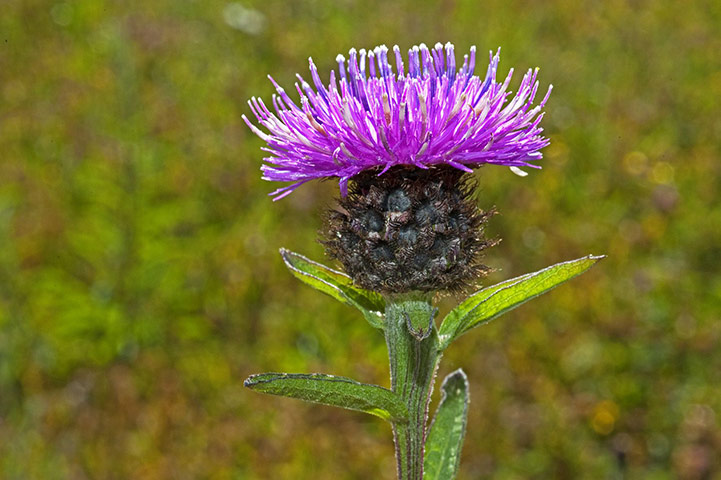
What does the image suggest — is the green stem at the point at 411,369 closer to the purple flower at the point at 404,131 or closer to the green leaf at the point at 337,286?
the green leaf at the point at 337,286

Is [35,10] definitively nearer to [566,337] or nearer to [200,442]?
[200,442]

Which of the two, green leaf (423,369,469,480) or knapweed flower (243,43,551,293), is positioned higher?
knapweed flower (243,43,551,293)

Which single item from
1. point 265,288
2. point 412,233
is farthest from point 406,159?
point 265,288

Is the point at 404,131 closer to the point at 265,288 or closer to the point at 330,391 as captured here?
the point at 330,391

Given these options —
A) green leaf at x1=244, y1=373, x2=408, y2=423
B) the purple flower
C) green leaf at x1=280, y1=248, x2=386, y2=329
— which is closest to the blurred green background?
green leaf at x1=280, y1=248, x2=386, y2=329

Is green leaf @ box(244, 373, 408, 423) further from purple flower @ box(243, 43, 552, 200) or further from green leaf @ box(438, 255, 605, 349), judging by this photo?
purple flower @ box(243, 43, 552, 200)

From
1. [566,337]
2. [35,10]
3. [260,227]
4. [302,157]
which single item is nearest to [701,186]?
[566,337]

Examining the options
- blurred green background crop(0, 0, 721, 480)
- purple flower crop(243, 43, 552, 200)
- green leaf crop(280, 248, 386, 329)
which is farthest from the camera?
blurred green background crop(0, 0, 721, 480)
